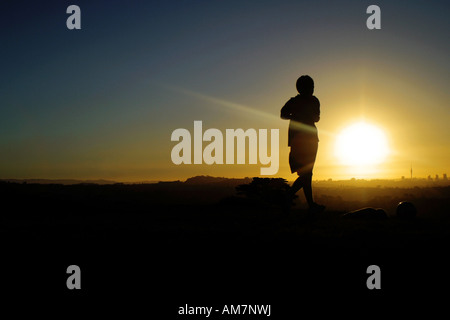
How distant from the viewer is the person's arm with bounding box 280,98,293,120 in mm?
10336

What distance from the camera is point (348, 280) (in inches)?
186

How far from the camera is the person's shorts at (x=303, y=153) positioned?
10148mm

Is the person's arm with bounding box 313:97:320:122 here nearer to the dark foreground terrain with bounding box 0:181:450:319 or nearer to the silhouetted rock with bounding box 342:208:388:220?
the silhouetted rock with bounding box 342:208:388:220

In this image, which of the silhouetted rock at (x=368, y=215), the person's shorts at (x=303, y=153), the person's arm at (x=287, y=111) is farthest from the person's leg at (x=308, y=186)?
the person's arm at (x=287, y=111)

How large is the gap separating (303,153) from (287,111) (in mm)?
1253

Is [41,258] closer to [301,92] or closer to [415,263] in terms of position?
[415,263]

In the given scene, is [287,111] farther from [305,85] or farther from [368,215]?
[368,215]

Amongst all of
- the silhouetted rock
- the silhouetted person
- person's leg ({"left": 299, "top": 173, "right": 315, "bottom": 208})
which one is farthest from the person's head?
the silhouetted rock

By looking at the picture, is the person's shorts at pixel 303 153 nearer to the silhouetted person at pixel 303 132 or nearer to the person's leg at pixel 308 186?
the silhouetted person at pixel 303 132

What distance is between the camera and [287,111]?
10.3 meters

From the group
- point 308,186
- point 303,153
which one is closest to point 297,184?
point 308,186

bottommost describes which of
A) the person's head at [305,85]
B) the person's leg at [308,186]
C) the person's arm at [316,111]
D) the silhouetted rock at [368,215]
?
the silhouetted rock at [368,215]
